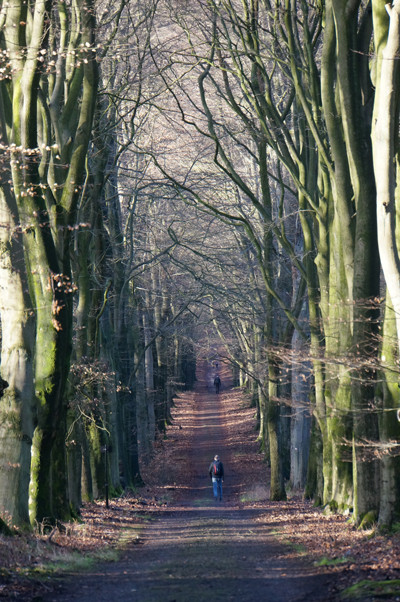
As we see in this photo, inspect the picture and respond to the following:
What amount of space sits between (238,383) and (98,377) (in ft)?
218

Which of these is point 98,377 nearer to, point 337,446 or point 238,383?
point 337,446

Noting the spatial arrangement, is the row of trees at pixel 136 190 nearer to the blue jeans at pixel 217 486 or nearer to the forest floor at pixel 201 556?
the forest floor at pixel 201 556

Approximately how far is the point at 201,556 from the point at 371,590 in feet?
15.3

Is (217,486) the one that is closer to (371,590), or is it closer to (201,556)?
(201,556)

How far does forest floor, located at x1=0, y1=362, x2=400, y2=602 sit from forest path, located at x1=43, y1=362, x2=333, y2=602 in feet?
0.05

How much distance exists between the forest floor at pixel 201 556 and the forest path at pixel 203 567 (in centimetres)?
1

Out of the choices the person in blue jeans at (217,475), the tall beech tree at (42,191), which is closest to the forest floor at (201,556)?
the person in blue jeans at (217,475)

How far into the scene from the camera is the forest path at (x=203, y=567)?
8.61 meters

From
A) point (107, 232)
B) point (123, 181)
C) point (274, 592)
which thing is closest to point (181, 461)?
point (123, 181)

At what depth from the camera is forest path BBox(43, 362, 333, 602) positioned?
8.61 m

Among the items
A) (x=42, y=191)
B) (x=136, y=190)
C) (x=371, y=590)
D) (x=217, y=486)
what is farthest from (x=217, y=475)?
(x=371, y=590)

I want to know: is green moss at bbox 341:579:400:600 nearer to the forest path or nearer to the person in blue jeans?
the forest path

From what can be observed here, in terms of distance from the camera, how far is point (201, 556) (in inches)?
471

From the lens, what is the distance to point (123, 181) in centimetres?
2981
